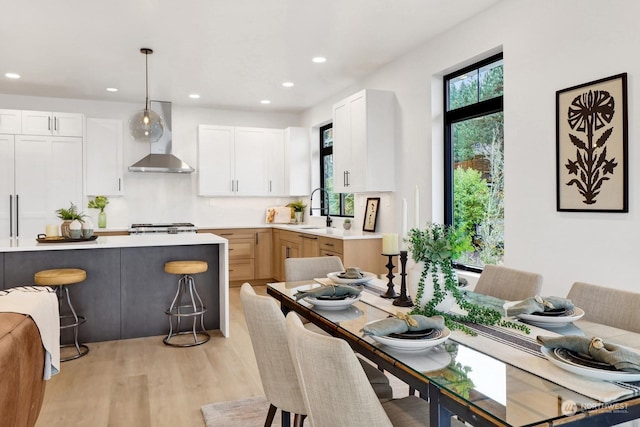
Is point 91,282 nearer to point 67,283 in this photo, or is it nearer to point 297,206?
point 67,283

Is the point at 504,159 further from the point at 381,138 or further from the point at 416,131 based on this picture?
the point at 381,138

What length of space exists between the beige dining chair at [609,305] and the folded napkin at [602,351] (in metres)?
0.69

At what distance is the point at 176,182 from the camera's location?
688cm

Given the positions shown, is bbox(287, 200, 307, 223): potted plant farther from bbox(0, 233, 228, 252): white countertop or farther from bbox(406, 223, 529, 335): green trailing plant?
bbox(406, 223, 529, 335): green trailing plant

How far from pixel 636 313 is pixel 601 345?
2.46 ft

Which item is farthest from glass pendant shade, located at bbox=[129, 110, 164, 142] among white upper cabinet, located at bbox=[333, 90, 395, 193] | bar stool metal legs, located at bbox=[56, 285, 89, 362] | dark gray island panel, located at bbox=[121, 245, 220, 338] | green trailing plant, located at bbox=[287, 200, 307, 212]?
green trailing plant, located at bbox=[287, 200, 307, 212]

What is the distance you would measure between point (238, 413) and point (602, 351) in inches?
77.7

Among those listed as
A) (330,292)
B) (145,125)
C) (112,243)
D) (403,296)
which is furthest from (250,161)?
(403,296)

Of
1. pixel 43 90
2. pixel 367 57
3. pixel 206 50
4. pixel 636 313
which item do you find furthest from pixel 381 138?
pixel 43 90

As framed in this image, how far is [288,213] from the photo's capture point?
7098 mm

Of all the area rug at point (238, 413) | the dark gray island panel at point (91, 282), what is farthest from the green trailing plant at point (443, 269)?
the dark gray island panel at point (91, 282)

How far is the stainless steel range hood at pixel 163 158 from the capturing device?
629 cm

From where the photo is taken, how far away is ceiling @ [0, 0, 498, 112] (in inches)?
137

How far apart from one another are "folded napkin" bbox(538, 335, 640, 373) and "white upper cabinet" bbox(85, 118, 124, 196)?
6.10m
